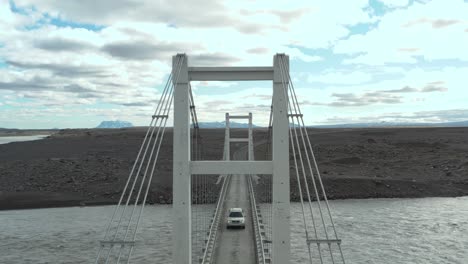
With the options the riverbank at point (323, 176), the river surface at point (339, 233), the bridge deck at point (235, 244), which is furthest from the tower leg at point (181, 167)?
the riverbank at point (323, 176)

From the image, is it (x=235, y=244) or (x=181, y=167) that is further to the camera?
(x=235, y=244)

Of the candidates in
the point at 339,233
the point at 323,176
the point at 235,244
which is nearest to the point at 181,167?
the point at 235,244

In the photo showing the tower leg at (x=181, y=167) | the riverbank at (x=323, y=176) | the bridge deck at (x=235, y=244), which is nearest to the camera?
the tower leg at (x=181, y=167)

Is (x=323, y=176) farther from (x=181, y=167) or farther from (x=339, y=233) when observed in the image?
(x=181, y=167)

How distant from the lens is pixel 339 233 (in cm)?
2966

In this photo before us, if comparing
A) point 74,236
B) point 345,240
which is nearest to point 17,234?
point 74,236

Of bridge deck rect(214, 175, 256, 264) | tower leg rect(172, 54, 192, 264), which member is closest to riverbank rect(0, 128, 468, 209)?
bridge deck rect(214, 175, 256, 264)

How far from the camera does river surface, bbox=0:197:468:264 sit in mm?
24828

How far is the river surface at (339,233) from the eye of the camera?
24.8 m

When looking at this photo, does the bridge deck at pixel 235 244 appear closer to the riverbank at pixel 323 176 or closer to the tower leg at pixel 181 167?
the tower leg at pixel 181 167

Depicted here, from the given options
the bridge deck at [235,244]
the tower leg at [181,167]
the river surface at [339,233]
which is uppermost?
the tower leg at [181,167]

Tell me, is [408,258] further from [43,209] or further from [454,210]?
[43,209]

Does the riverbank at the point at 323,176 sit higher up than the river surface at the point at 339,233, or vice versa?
the riverbank at the point at 323,176

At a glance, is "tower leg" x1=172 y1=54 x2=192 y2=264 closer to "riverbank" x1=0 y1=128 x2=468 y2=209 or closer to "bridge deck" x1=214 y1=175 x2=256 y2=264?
"bridge deck" x1=214 y1=175 x2=256 y2=264
